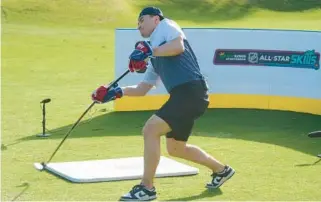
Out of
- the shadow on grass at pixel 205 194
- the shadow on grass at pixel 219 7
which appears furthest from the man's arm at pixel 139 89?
the shadow on grass at pixel 219 7

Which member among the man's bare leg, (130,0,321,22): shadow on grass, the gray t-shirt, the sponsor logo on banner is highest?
the gray t-shirt

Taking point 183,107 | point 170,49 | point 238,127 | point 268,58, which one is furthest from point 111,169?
point 268,58

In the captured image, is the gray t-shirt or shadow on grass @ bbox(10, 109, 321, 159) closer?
the gray t-shirt

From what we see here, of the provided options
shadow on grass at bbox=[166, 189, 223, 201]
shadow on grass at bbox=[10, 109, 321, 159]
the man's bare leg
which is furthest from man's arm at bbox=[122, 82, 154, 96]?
shadow on grass at bbox=[10, 109, 321, 159]

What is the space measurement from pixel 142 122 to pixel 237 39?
2.26 meters

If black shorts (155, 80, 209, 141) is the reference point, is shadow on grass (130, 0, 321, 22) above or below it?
below

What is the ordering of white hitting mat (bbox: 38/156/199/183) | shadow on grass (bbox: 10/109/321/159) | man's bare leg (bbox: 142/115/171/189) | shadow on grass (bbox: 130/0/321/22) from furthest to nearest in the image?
shadow on grass (bbox: 130/0/321/22) → shadow on grass (bbox: 10/109/321/159) → white hitting mat (bbox: 38/156/199/183) → man's bare leg (bbox: 142/115/171/189)

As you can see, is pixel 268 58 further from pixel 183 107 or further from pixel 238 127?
pixel 183 107

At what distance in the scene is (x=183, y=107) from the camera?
7.72 meters

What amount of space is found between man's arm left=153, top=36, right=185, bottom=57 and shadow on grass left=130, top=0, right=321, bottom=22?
109ft

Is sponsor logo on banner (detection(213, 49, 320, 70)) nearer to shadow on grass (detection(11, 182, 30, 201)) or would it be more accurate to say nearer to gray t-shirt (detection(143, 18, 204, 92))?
gray t-shirt (detection(143, 18, 204, 92))

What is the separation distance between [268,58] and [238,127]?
1.69 metres

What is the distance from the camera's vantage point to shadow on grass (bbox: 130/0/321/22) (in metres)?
42.5

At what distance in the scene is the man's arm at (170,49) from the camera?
7473 millimetres
